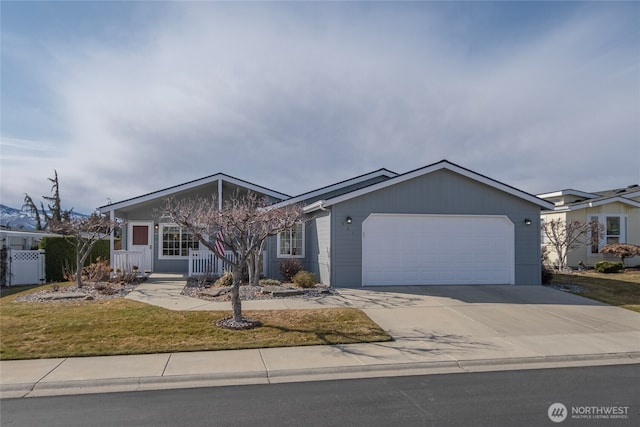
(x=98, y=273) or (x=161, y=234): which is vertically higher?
(x=161, y=234)

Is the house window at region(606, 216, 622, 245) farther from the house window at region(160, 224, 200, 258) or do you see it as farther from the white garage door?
the house window at region(160, 224, 200, 258)

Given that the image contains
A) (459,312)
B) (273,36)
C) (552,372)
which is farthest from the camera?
(273,36)

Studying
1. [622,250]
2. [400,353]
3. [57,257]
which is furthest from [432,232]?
[57,257]

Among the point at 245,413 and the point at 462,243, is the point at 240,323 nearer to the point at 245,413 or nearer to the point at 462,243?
the point at 245,413

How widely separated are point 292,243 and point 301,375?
430 inches

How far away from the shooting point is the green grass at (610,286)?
12313mm

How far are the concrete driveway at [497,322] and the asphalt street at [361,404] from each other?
3.84 feet

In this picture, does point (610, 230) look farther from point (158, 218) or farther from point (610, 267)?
point (158, 218)

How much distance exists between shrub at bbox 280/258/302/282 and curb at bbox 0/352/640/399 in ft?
29.2

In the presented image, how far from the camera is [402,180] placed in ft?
46.3

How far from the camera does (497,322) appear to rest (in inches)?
377

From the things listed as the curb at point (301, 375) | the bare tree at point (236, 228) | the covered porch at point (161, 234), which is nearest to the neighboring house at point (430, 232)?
the bare tree at point (236, 228)

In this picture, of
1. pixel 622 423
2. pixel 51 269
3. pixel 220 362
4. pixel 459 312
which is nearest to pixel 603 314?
pixel 459 312

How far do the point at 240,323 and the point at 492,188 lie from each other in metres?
9.96
